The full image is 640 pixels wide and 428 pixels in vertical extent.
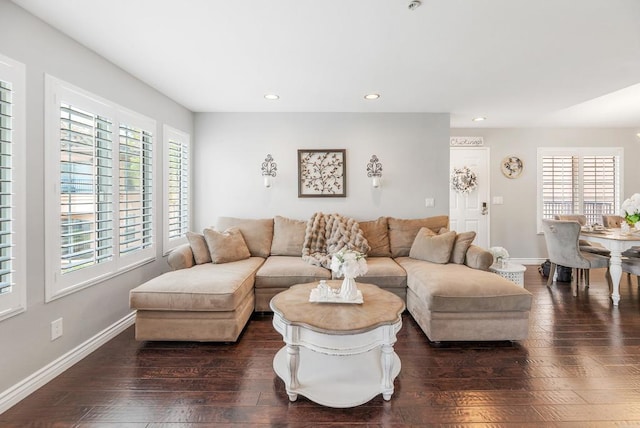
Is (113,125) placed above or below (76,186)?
above

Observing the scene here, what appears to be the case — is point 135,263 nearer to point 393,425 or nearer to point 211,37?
point 211,37

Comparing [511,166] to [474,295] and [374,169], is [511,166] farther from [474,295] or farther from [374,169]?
[474,295]

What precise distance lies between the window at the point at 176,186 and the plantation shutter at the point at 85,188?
3.00ft

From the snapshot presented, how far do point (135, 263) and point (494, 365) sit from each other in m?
3.28

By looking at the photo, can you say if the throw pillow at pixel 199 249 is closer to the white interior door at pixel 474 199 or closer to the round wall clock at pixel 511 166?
the white interior door at pixel 474 199

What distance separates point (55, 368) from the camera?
217cm

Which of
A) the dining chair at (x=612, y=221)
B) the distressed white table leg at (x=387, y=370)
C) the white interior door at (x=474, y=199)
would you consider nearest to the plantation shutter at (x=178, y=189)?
the distressed white table leg at (x=387, y=370)

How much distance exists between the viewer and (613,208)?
557 centimetres

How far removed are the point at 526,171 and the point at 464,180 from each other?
112 cm

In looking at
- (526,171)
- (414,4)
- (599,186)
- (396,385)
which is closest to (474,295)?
(396,385)

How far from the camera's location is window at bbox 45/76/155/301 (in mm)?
2182

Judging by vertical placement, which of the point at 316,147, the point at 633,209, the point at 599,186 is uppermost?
the point at 316,147

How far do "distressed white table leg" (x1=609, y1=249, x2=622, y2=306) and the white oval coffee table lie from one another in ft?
10.0

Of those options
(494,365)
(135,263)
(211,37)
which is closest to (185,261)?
(135,263)
